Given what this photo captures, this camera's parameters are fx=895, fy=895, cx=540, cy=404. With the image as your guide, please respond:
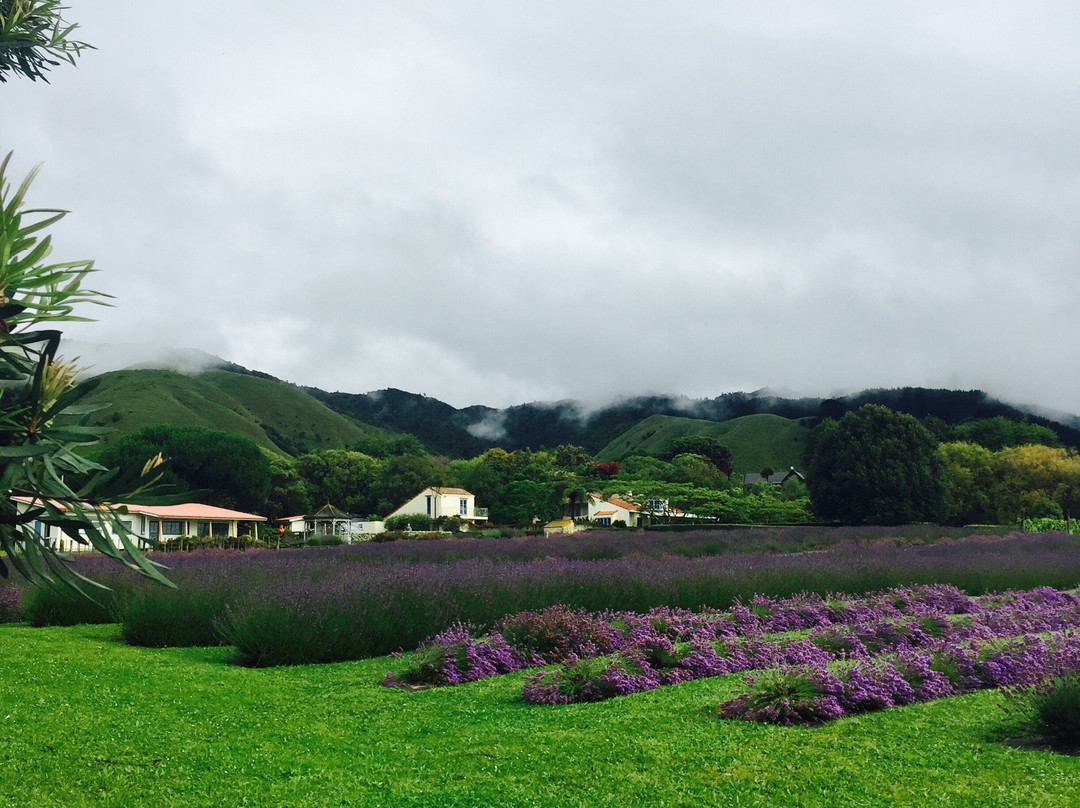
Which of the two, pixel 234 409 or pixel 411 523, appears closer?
pixel 411 523

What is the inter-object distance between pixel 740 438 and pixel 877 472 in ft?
265

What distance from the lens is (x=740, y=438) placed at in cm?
12638

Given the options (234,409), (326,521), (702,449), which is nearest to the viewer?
(326,521)

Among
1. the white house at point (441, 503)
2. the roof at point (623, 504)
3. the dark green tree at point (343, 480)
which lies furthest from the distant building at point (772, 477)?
the dark green tree at point (343, 480)

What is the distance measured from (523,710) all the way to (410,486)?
224 ft

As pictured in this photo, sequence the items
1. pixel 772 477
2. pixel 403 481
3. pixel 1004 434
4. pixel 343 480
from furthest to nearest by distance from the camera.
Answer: pixel 772 477
pixel 343 480
pixel 403 481
pixel 1004 434

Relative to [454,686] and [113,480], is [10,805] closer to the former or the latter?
[113,480]

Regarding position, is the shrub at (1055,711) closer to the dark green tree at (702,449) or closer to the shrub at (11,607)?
the shrub at (11,607)

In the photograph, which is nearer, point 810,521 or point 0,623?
point 0,623

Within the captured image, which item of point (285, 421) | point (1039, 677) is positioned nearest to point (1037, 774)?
point (1039, 677)

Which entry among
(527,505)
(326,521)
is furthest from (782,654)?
(326,521)

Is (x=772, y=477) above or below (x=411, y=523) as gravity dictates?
above

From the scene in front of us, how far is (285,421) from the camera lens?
399 ft

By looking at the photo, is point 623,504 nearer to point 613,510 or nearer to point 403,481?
point 613,510
